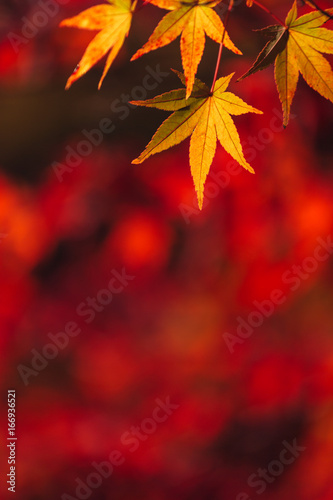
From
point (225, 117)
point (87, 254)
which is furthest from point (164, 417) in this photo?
point (225, 117)

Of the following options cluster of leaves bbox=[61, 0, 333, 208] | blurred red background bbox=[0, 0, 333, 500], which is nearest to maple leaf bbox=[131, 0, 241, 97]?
cluster of leaves bbox=[61, 0, 333, 208]

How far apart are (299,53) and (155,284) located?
1070 mm

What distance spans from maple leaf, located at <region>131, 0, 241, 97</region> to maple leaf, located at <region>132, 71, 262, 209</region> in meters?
0.05

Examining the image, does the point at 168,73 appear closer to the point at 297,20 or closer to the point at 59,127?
the point at 59,127

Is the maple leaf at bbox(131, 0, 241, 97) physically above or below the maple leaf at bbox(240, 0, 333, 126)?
above

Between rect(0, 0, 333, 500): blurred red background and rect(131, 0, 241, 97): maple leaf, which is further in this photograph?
rect(0, 0, 333, 500): blurred red background

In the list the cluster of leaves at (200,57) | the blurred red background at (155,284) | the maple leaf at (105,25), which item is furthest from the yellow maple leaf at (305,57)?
the blurred red background at (155,284)

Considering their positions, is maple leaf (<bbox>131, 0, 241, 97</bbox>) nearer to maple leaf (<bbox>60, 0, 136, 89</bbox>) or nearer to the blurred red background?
maple leaf (<bbox>60, 0, 136, 89</bbox>)

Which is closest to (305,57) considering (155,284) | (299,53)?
(299,53)

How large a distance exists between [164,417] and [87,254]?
21.6 inches

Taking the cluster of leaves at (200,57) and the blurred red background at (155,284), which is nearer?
the cluster of leaves at (200,57)

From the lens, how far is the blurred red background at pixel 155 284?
1327mm

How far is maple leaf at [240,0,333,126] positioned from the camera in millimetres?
424

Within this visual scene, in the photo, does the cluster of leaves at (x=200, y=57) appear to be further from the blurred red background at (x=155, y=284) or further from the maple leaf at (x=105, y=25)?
the blurred red background at (x=155, y=284)
